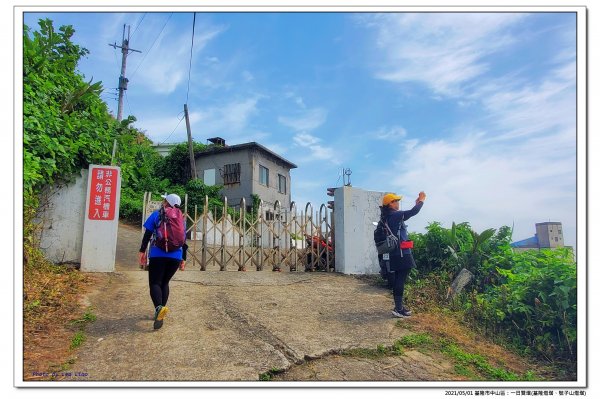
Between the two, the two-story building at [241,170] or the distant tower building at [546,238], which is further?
the two-story building at [241,170]

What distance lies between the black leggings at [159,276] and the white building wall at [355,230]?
448cm

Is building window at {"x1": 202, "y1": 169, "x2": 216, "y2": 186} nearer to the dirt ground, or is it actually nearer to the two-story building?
the two-story building

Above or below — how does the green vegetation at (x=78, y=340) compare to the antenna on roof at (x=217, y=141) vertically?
below

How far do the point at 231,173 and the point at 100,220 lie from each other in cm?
1934

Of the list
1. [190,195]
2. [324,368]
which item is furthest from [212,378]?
[190,195]

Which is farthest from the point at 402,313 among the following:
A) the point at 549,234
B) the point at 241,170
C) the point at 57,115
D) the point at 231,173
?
the point at 231,173

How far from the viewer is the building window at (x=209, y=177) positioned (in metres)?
27.3

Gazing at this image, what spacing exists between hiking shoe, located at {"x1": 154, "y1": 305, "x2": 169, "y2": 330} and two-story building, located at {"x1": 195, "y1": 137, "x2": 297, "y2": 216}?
20.4 metres

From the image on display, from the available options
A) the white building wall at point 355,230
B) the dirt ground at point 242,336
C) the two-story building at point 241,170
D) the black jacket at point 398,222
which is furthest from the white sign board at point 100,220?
the two-story building at point 241,170

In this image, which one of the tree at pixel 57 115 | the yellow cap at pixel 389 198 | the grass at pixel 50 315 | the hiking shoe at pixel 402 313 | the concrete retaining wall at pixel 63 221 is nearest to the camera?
the grass at pixel 50 315

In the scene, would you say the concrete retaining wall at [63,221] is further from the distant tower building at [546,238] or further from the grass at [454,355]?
the distant tower building at [546,238]

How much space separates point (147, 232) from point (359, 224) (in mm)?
4975

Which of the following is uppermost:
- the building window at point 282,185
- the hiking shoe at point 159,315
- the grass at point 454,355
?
the building window at point 282,185

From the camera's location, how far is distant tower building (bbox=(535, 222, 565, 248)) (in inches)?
219
